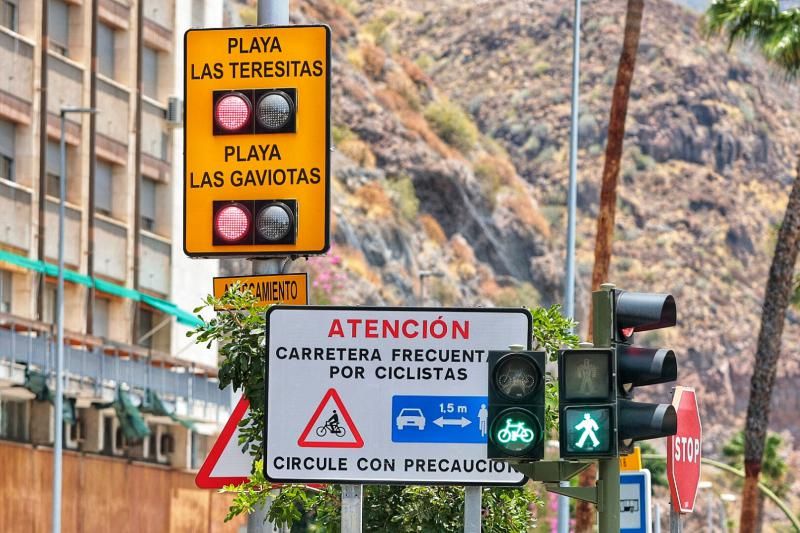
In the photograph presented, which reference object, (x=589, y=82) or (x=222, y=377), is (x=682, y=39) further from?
(x=222, y=377)

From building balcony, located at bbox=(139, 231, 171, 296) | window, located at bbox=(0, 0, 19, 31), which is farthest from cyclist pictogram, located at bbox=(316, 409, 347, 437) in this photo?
building balcony, located at bbox=(139, 231, 171, 296)

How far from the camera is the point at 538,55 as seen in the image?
152 m

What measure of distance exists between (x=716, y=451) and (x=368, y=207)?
38204 mm

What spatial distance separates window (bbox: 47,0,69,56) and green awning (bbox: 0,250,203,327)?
5.03 meters

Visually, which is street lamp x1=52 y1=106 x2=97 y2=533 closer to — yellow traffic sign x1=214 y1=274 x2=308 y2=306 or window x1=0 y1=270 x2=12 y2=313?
window x1=0 y1=270 x2=12 y2=313

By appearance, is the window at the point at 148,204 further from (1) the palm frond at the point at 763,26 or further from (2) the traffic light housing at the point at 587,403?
(2) the traffic light housing at the point at 587,403

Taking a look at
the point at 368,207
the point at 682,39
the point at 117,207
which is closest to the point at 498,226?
the point at 368,207

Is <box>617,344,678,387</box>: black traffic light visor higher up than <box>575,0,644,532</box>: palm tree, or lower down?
lower down

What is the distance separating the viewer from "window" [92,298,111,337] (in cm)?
4816

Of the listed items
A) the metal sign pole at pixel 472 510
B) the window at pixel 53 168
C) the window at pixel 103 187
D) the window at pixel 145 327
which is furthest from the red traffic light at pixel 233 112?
the window at pixel 145 327

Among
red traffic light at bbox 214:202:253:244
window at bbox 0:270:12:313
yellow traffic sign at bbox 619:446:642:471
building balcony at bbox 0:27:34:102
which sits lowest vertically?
yellow traffic sign at bbox 619:446:642:471

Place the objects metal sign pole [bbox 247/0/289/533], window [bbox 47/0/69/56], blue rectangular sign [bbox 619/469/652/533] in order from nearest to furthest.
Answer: metal sign pole [bbox 247/0/289/533] → blue rectangular sign [bbox 619/469/652/533] → window [bbox 47/0/69/56]

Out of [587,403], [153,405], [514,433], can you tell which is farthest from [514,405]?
[153,405]

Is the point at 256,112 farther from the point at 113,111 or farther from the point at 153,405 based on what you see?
the point at 113,111
